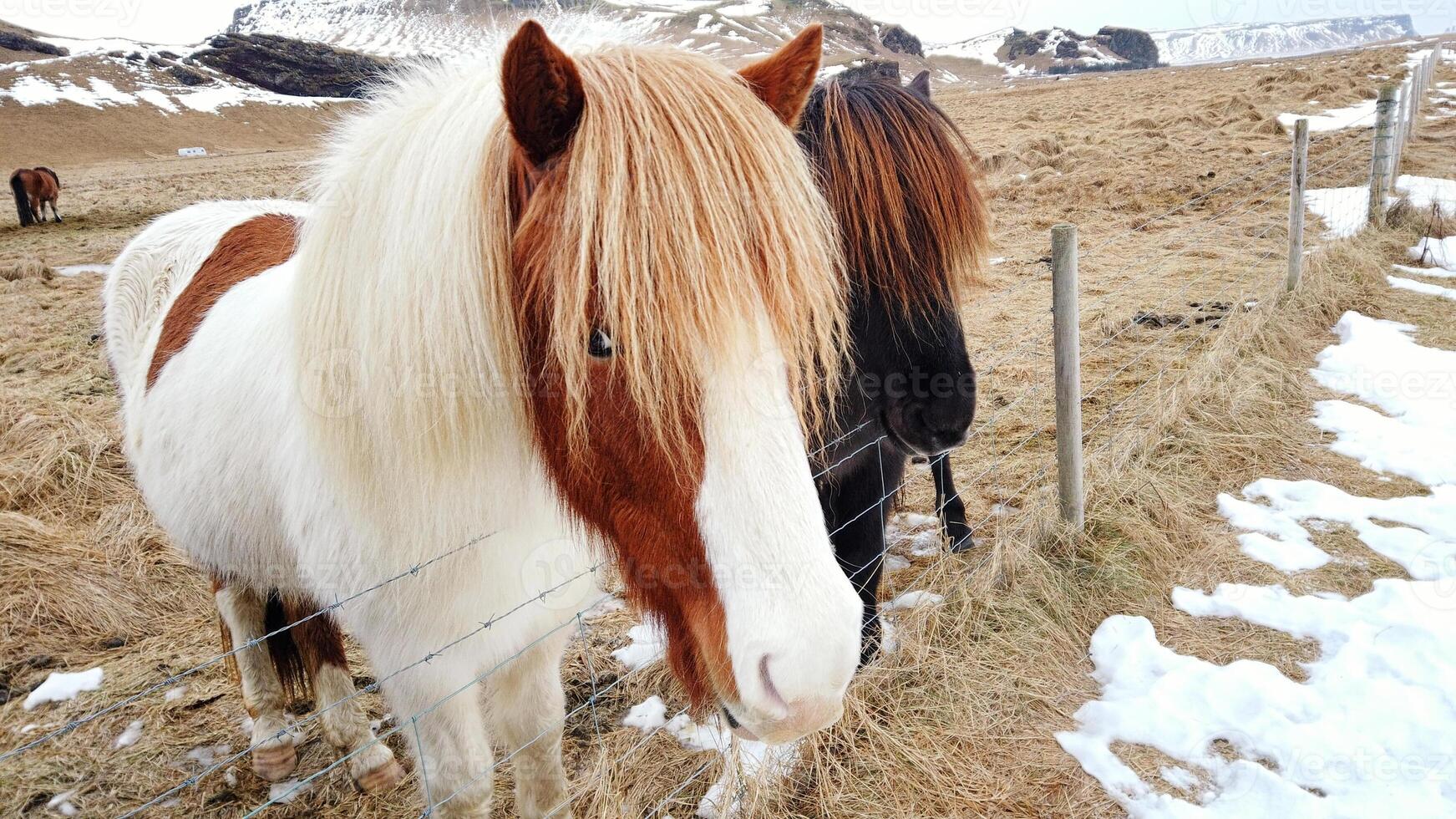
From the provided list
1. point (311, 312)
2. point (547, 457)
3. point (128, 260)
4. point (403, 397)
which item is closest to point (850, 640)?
point (547, 457)

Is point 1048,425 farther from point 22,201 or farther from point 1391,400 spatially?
point 22,201

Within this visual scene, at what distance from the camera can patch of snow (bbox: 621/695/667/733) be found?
8.57ft

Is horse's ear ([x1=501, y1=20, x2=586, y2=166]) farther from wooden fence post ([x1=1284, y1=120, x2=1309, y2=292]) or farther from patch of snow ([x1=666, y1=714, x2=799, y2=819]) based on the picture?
wooden fence post ([x1=1284, y1=120, x2=1309, y2=292])

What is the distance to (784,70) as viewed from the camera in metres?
1.37

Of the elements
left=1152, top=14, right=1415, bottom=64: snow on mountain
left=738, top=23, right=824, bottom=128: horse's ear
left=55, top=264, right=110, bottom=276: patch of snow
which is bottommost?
left=1152, top=14, right=1415, bottom=64: snow on mountain

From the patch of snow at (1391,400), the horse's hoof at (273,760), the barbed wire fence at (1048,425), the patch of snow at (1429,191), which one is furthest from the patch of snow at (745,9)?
the horse's hoof at (273,760)

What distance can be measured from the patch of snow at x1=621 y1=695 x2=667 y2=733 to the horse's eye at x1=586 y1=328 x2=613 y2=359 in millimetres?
1863

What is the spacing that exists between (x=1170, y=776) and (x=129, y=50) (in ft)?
282

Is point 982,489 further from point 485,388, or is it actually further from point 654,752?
point 485,388

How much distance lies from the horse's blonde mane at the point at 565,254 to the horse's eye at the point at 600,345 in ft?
0.08

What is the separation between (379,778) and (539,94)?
2449 mm

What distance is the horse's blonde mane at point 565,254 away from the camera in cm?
109

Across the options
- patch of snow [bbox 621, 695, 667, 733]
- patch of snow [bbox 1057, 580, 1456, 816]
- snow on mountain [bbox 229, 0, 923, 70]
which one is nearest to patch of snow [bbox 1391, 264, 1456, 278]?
patch of snow [bbox 1057, 580, 1456, 816]

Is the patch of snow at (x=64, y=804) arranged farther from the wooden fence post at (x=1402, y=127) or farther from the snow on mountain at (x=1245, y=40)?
the snow on mountain at (x=1245, y=40)
